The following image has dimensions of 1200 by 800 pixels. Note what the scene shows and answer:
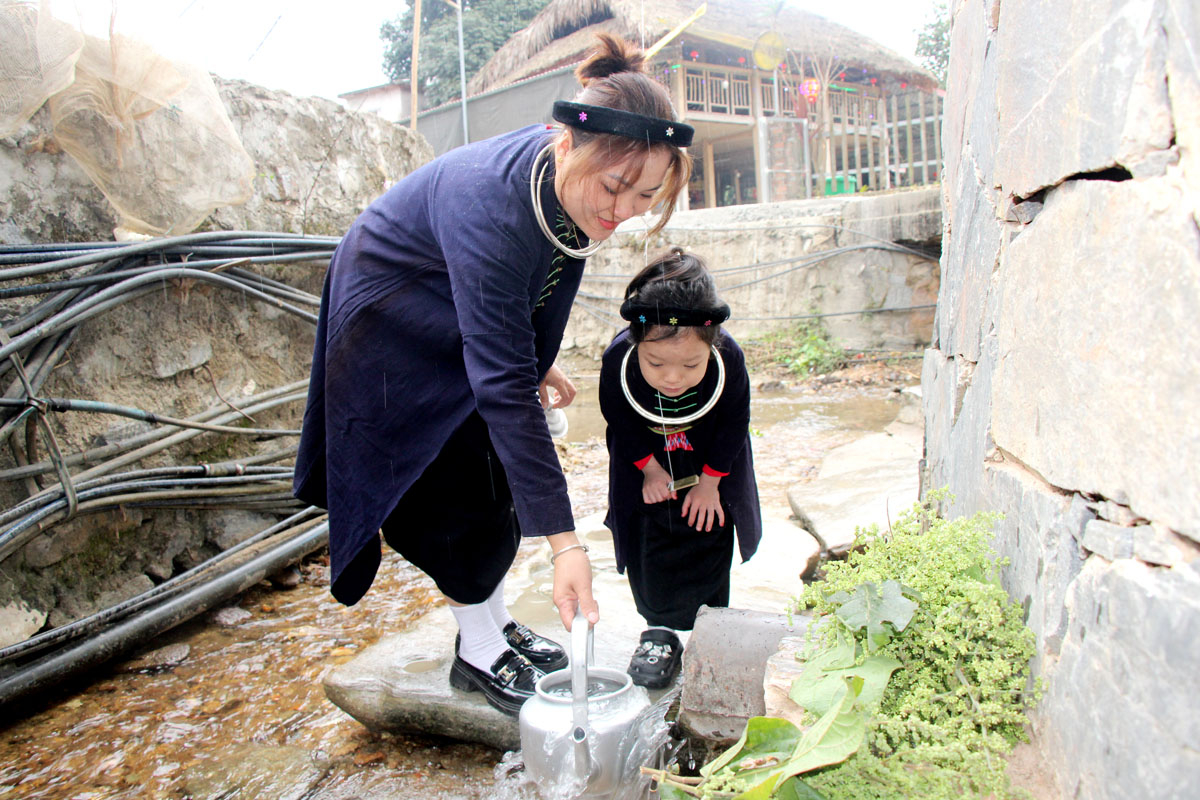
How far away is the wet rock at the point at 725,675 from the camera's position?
158cm

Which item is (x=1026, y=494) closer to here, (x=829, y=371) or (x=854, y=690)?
(x=854, y=690)

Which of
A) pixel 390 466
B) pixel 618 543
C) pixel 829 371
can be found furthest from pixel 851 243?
pixel 390 466

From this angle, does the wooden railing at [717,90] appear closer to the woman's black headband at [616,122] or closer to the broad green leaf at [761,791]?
the woman's black headband at [616,122]

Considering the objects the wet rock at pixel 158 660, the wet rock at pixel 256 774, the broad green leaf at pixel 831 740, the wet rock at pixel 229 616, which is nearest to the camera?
the broad green leaf at pixel 831 740

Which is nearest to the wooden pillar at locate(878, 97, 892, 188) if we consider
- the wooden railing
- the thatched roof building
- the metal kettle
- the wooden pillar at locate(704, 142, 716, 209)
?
the thatched roof building

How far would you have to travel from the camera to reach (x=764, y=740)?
1.13 m

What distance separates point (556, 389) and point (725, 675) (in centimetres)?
96

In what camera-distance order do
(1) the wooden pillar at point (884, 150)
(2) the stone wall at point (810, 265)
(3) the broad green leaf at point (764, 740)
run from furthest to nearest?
(1) the wooden pillar at point (884, 150)
(2) the stone wall at point (810, 265)
(3) the broad green leaf at point (764, 740)

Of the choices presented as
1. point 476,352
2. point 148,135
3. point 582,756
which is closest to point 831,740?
point 582,756

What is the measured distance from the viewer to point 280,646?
2703mm

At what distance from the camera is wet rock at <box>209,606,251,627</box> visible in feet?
9.55

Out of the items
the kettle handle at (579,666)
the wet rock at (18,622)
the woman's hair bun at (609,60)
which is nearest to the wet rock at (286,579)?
the wet rock at (18,622)

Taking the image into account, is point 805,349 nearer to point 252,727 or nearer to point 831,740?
point 252,727

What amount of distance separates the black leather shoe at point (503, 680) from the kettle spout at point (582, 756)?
42cm
